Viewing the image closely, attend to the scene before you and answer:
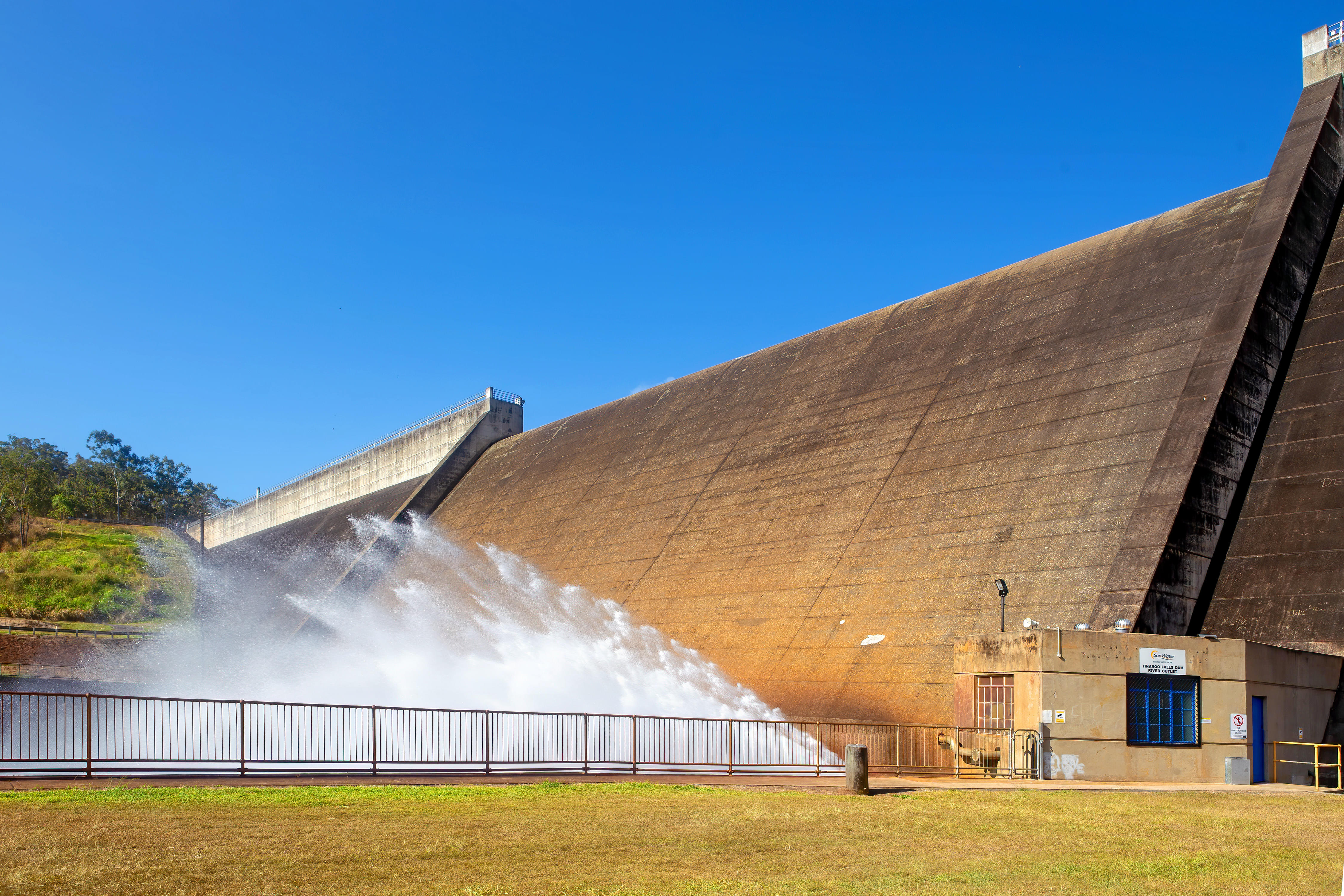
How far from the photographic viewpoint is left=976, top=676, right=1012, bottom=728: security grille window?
59.1 feet

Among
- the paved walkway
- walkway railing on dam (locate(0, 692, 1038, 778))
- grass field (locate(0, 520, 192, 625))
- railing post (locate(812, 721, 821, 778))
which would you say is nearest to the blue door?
the paved walkway

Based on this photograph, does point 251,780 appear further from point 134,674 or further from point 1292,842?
point 134,674

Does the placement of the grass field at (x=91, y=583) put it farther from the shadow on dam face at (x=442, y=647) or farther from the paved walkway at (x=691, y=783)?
the paved walkway at (x=691, y=783)

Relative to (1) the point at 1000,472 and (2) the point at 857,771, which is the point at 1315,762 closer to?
(2) the point at 857,771

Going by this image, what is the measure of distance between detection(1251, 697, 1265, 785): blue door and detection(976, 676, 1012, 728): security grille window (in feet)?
12.6

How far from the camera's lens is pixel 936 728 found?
771 inches

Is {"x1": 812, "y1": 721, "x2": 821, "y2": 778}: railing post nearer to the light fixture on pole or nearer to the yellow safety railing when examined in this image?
the light fixture on pole

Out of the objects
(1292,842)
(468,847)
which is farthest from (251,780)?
(1292,842)

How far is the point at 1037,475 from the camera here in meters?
24.0

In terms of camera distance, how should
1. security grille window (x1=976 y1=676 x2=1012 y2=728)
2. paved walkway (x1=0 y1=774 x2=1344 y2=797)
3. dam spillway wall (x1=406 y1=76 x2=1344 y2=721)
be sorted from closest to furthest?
paved walkway (x1=0 y1=774 x2=1344 y2=797) → security grille window (x1=976 y1=676 x2=1012 y2=728) → dam spillway wall (x1=406 y1=76 x2=1344 y2=721)

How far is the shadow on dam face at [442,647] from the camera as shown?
25.8 metres

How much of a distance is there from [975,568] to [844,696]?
383 centimetres

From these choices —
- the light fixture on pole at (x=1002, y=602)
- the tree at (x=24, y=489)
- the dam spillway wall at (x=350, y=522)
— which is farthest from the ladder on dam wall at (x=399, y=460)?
the light fixture on pole at (x=1002, y=602)

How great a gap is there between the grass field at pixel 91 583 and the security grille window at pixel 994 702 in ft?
A: 177
